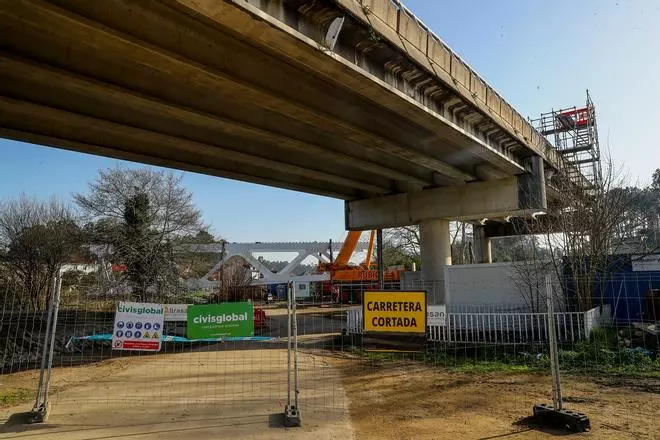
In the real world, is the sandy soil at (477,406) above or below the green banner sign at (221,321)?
below

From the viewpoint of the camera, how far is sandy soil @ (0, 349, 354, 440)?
646cm

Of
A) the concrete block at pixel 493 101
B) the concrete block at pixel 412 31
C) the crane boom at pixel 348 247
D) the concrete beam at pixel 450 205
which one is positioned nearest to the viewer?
the concrete block at pixel 412 31

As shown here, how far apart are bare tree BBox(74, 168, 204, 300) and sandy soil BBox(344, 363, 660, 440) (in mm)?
15084

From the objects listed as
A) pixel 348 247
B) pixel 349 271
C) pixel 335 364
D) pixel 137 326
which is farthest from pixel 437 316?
pixel 348 247

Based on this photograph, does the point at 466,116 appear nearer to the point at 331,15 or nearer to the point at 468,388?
the point at 331,15

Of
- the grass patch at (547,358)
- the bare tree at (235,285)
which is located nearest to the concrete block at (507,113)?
the grass patch at (547,358)

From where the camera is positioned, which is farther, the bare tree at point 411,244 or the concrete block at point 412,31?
the bare tree at point 411,244

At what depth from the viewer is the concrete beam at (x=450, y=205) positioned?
68.7 feet

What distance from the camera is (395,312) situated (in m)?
7.80

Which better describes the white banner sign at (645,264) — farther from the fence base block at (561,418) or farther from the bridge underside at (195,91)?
the fence base block at (561,418)

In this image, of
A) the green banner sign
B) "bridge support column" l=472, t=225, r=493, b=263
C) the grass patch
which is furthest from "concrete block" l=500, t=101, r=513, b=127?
"bridge support column" l=472, t=225, r=493, b=263

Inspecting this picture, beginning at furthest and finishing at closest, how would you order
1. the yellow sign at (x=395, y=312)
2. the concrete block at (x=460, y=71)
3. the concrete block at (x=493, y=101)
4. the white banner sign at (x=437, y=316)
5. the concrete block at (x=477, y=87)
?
the concrete block at (x=493, y=101), the concrete block at (x=477, y=87), the white banner sign at (x=437, y=316), the concrete block at (x=460, y=71), the yellow sign at (x=395, y=312)

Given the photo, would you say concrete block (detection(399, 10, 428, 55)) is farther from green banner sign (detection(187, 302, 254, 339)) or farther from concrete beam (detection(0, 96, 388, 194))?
green banner sign (detection(187, 302, 254, 339))

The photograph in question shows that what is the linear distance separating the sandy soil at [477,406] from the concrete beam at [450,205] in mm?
12228
